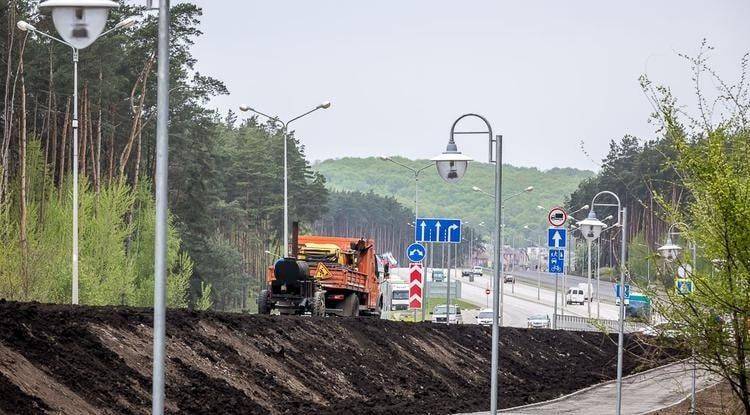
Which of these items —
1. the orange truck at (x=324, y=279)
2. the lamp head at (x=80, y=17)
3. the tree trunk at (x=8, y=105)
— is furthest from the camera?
the tree trunk at (x=8, y=105)

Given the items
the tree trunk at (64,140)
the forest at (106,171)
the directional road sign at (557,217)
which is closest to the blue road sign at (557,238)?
the directional road sign at (557,217)

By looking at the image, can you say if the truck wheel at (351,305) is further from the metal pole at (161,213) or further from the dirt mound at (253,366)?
the metal pole at (161,213)

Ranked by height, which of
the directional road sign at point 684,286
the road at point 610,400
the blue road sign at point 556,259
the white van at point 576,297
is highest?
the directional road sign at point 684,286

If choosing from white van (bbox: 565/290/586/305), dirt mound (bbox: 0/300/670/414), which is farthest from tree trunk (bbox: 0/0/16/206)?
white van (bbox: 565/290/586/305)

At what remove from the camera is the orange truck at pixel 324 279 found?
42750mm

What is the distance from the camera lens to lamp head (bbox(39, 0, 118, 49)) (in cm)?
1020

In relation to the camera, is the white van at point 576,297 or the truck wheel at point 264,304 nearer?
the truck wheel at point 264,304

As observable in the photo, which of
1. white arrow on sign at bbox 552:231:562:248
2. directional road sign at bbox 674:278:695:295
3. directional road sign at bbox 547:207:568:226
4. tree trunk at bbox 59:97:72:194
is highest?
tree trunk at bbox 59:97:72:194

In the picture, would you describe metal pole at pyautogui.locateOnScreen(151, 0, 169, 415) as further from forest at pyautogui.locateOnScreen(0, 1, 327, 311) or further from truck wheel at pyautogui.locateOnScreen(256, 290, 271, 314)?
forest at pyautogui.locateOnScreen(0, 1, 327, 311)

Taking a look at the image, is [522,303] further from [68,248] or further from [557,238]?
[557,238]

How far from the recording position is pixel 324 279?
146ft

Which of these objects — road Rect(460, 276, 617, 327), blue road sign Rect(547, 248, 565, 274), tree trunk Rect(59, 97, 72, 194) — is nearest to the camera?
blue road sign Rect(547, 248, 565, 274)

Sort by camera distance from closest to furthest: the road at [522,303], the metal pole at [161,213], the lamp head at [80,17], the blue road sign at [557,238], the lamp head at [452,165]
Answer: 1. the lamp head at [80,17]
2. the metal pole at [161,213]
3. the lamp head at [452,165]
4. the blue road sign at [557,238]
5. the road at [522,303]

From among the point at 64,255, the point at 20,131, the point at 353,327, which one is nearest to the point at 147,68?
the point at 20,131
